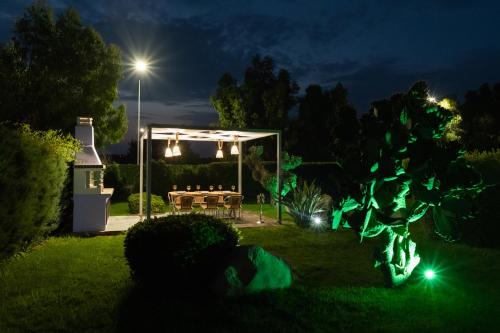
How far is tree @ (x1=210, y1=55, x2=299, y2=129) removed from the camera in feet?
91.0

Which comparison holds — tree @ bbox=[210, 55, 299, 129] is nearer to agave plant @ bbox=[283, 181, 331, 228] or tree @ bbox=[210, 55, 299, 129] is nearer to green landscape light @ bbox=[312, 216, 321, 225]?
agave plant @ bbox=[283, 181, 331, 228]

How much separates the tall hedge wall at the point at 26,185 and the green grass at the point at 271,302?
54 centimetres

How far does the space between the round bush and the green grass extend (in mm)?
228

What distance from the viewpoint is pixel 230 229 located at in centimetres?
544

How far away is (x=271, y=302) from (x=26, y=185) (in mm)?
4273

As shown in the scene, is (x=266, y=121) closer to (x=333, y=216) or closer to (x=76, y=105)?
(x=76, y=105)

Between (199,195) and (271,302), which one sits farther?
(199,195)

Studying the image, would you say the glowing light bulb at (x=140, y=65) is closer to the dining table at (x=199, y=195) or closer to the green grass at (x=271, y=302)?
the dining table at (x=199, y=195)

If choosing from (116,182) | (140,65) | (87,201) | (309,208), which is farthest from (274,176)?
(116,182)

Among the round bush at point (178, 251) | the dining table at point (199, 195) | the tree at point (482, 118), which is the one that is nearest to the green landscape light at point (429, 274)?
the round bush at point (178, 251)

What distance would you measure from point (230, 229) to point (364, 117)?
7.18 feet

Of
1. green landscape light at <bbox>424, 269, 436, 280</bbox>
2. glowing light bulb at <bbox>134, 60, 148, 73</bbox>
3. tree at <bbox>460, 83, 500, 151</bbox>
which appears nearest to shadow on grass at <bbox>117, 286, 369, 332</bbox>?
green landscape light at <bbox>424, 269, 436, 280</bbox>

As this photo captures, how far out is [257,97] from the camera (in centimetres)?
2845

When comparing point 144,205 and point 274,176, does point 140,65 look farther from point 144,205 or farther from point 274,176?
point 274,176
